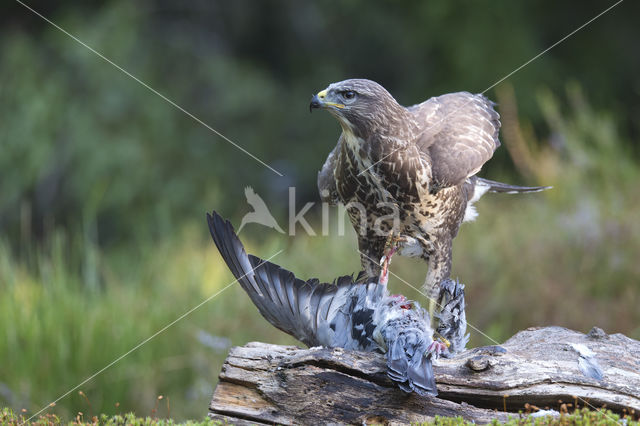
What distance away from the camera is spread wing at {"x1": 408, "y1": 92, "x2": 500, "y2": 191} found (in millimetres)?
3191

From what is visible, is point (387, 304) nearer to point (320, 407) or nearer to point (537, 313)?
point (320, 407)

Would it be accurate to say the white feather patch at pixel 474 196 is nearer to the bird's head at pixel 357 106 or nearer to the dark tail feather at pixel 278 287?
the bird's head at pixel 357 106

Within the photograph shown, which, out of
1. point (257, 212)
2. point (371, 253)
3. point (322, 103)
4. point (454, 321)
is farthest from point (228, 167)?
point (454, 321)

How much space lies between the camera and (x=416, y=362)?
8.32 feet

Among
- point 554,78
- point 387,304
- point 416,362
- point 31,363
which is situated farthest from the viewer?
point 554,78

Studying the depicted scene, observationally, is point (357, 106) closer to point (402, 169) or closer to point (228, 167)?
point (402, 169)

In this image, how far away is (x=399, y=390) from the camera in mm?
2566

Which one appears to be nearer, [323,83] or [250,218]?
[250,218]

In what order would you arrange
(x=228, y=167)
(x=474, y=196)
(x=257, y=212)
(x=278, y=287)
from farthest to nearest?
(x=228, y=167)
(x=257, y=212)
(x=474, y=196)
(x=278, y=287)

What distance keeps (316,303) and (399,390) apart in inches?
22.2

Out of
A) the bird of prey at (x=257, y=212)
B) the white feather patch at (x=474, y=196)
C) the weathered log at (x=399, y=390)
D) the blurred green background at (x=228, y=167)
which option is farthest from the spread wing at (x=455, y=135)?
the bird of prey at (x=257, y=212)

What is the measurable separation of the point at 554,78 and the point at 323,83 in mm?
2725

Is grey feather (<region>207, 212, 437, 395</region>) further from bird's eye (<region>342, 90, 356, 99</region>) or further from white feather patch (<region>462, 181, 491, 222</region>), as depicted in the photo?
white feather patch (<region>462, 181, 491, 222</region>)

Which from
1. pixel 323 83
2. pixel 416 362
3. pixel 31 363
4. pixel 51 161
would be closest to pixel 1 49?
pixel 51 161
